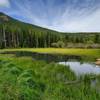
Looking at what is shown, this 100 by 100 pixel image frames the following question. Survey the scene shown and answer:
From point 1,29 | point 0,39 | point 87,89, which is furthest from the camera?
point 1,29

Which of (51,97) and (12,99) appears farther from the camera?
(51,97)

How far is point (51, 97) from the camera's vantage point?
12.3m

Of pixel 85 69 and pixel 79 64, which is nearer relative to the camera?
pixel 85 69

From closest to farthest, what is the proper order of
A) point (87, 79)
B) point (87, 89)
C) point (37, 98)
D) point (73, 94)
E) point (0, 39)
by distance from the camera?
point (37, 98) < point (73, 94) < point (87, 89) < point (87, 79) < point (0, 39)

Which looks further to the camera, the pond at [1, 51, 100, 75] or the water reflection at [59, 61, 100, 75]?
the pond at [1, 51, 100, 75]

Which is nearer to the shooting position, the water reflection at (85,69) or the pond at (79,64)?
the water reflection at (85,69)

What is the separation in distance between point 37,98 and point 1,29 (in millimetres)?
133930

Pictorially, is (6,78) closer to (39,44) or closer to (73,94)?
(73,94)

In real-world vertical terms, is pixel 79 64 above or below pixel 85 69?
below

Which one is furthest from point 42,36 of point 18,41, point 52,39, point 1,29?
point 1,29

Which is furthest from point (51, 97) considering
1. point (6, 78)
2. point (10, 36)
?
point (10, 36)

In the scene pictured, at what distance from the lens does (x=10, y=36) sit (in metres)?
143

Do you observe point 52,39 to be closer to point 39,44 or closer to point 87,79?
point 39,44

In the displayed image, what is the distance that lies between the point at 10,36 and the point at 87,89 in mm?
131030
